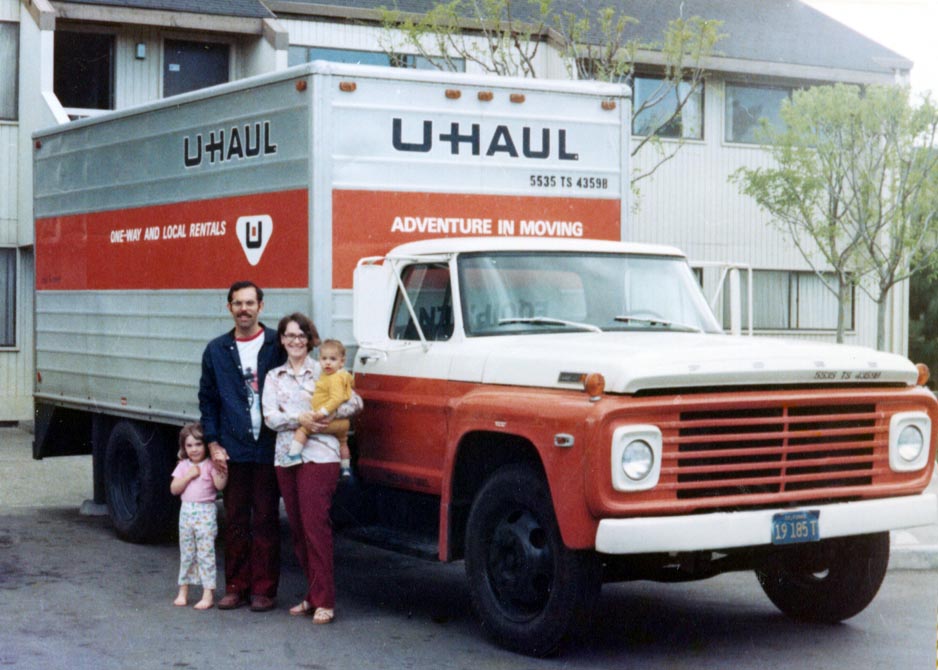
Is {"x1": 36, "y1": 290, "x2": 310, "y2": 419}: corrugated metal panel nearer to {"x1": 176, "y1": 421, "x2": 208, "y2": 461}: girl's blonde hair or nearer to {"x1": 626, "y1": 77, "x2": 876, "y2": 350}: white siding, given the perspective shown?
{"x1": 176, "y1": 421, "x2": 208, "y2": 461}: girl's blonde hair

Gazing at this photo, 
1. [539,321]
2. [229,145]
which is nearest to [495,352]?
[539,321]

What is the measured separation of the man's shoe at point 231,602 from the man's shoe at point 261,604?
13cm

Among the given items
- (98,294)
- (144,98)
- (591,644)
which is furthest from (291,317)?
(144,98)

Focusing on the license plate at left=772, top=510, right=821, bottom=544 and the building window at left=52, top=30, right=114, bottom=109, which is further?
the building window at left=52, top=30, right=114, bottom=109

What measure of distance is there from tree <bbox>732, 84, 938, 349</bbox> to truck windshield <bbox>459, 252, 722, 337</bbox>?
13.3m

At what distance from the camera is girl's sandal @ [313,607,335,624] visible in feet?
27.7

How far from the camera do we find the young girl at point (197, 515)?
904 cm

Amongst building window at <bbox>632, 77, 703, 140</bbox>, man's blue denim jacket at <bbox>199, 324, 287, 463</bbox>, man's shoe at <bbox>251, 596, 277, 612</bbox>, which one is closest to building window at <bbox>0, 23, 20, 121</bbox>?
building window at <bbox>632, 77, 703, 140</bbox>

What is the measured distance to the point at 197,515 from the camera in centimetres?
913

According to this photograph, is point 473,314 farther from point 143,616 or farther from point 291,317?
point 143,616

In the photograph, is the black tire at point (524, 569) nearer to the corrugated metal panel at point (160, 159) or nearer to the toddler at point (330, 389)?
the toddler at point (330, 389)

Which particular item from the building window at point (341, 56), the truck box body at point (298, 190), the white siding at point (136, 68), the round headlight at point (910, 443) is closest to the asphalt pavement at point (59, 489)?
the truck box body at point (298, 190)

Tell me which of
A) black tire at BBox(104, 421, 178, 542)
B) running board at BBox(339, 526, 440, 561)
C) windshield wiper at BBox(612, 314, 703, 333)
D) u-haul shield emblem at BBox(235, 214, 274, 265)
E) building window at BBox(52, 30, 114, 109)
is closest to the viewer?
running board at BBox(339, 526, 440, 561)

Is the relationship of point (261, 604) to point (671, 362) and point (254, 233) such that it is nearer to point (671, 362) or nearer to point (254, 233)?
point (254, 233)
